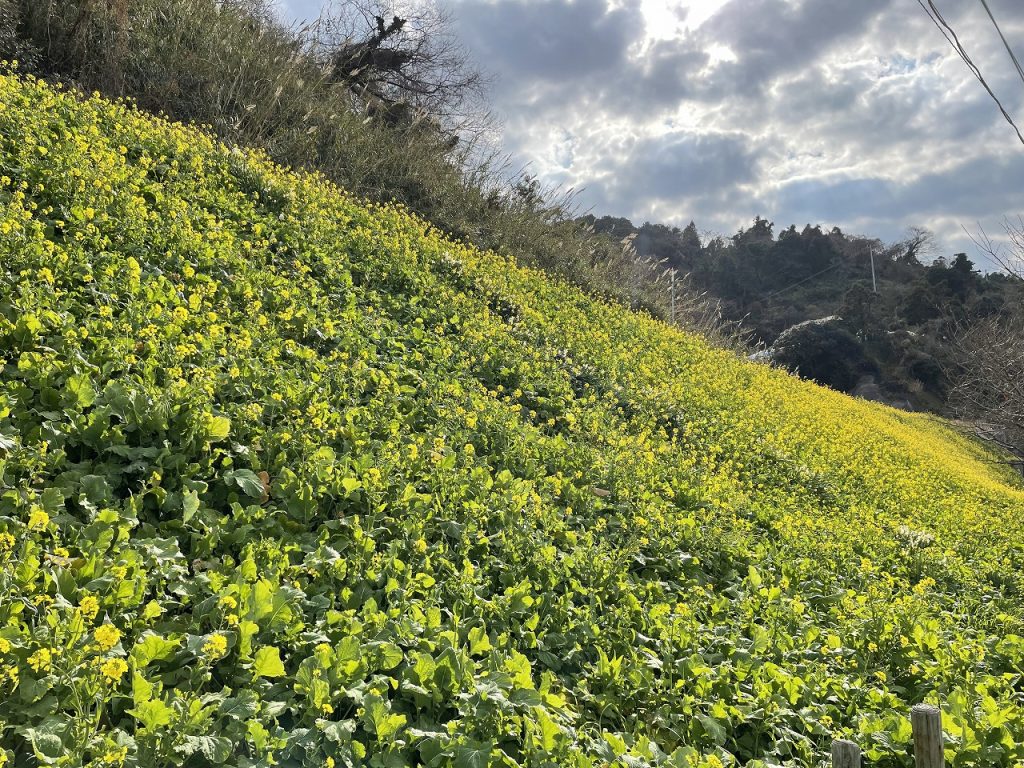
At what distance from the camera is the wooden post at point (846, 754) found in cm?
188

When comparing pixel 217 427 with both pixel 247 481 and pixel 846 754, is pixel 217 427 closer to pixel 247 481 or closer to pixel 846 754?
pixel 247 481

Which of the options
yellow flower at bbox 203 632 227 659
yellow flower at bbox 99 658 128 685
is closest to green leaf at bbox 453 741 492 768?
yellow flower at bbox 203 632 227 659

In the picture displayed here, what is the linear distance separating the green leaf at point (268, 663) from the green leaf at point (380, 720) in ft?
1.21

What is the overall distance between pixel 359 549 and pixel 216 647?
3.78 ft

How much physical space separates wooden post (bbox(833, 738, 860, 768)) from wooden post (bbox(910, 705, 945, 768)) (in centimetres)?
26

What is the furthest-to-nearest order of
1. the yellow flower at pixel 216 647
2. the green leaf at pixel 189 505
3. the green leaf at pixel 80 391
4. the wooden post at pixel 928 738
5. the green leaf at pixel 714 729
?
1. the green leaf at pixel 80 391
2. the green leaf at pixel 189 505
3. the green leaf at pixel 714 729
4. the yellow flower at pixel 216 647
5. the wooden post at pixel 928 738

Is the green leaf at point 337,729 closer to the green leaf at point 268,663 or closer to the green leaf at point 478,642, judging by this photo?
the green leaf at point 268,663

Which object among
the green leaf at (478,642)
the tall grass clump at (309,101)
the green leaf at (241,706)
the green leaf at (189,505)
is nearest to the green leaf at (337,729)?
the green leaf at (241,706)

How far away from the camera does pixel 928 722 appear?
6.48ft

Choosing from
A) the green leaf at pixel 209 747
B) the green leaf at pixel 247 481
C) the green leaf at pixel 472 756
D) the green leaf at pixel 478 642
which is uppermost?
the green leaf at pixel 247 481

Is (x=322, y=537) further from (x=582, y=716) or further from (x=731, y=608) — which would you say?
(x=731, y=608)

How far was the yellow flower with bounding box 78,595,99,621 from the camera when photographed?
2.04m

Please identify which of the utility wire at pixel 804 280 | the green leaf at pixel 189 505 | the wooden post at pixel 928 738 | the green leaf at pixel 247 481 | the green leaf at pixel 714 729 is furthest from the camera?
the utility wire at pixel 804 280

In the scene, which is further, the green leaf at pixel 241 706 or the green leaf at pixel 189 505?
the green leaf at pixel 189 505
